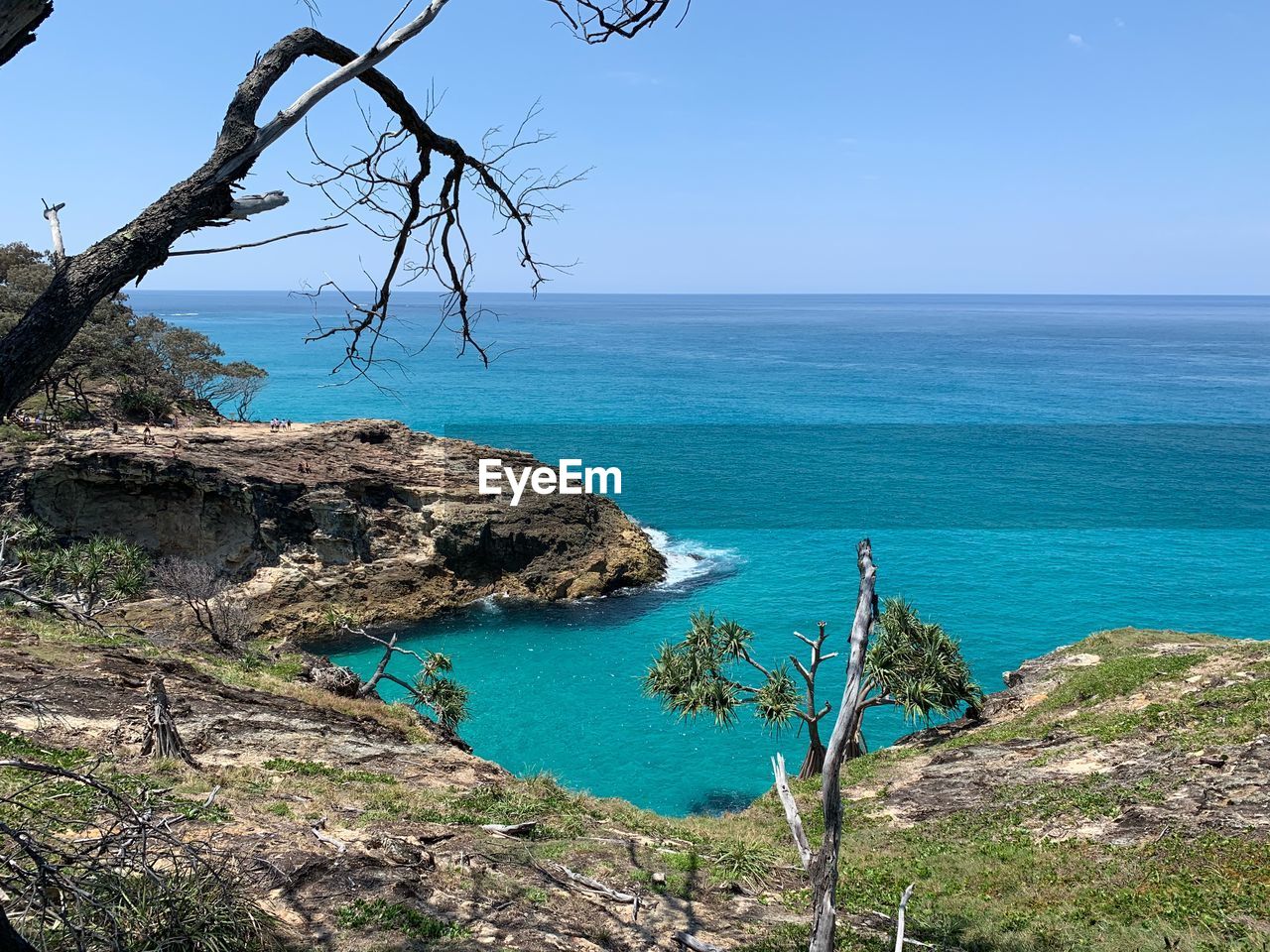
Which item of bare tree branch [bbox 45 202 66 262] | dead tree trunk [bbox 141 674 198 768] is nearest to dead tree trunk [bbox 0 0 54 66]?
bare tree branch [bbox 45 202 66 262]

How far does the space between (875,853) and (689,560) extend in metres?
43.0

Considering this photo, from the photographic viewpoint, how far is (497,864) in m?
11.8

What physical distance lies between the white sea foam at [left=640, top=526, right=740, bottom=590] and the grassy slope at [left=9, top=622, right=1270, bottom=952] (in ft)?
108

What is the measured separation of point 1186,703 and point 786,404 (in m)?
103

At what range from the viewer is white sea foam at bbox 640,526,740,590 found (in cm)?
5606

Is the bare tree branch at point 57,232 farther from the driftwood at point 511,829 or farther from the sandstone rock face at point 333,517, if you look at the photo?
the sandstone rock face at point 333,517

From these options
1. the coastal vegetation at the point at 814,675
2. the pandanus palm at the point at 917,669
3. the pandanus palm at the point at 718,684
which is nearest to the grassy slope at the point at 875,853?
the pandanus palm at the point at 917,669

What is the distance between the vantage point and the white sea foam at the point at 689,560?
184 feet

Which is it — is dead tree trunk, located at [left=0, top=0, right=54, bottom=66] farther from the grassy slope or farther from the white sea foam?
the white sea foam

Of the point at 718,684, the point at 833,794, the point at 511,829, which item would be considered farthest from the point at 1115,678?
the point at 833,794

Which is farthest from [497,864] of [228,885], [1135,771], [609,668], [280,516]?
[280,516]

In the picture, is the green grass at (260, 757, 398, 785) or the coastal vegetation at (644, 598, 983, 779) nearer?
the green grass at (260, 757, 398, 785)

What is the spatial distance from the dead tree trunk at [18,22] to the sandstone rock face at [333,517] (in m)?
47.0

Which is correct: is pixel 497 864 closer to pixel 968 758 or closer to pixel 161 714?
pixel 161 714
